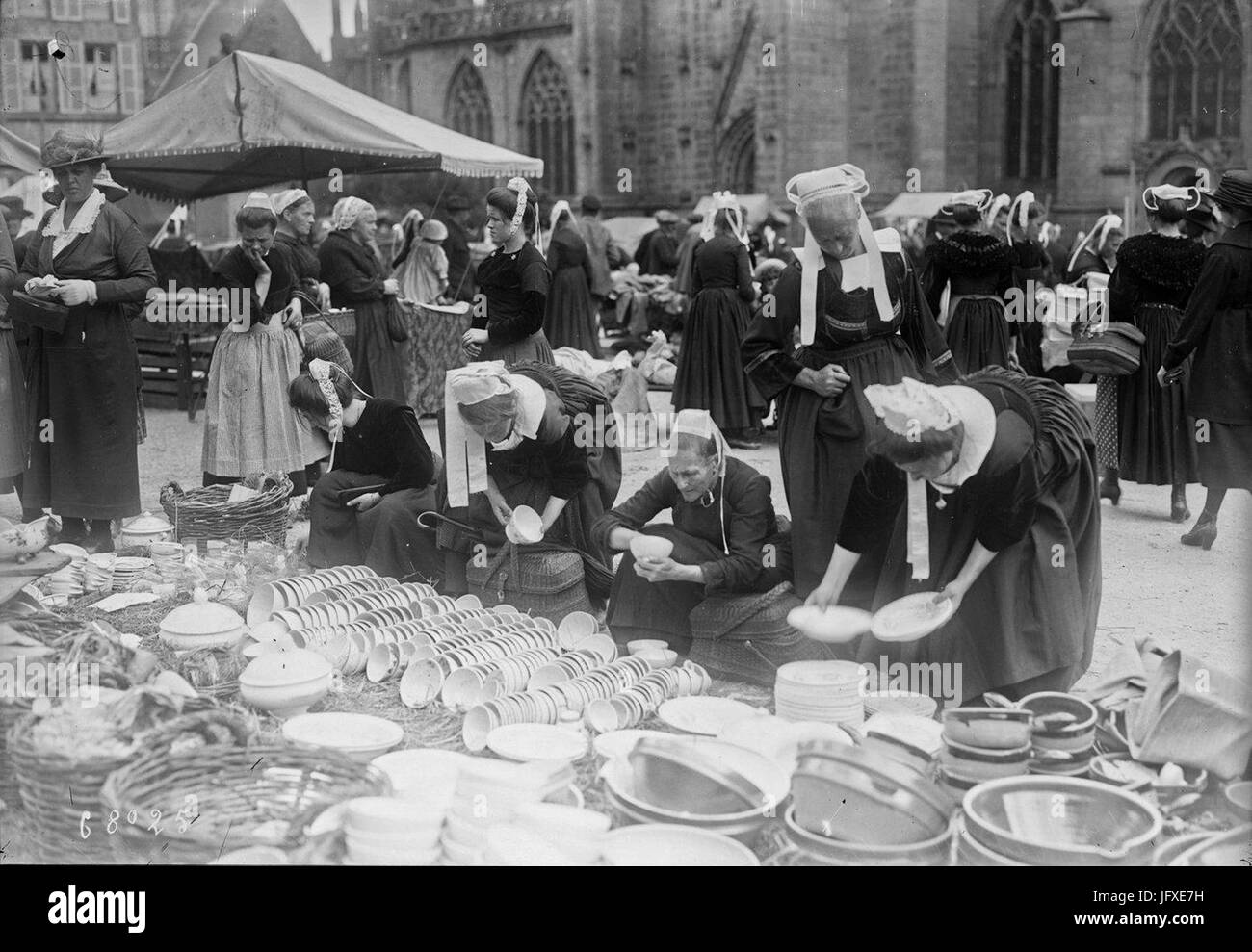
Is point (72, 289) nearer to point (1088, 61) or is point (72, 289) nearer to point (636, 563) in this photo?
point (636, 563)

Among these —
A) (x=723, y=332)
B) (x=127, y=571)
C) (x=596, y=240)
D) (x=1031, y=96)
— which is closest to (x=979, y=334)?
(x=723, y=332)

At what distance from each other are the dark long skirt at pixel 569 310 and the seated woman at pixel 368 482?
6021 mm

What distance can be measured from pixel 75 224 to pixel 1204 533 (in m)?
5.73

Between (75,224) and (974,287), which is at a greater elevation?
(75,224)

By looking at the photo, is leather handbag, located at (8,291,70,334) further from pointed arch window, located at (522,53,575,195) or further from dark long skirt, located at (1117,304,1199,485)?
pointed arch window, located at (522,53,575,195)

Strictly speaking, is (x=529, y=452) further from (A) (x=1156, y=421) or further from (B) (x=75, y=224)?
(A) (x=1156, y=421)

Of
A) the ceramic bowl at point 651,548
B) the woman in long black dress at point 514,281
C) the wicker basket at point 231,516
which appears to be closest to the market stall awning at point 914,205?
the woman in long black dress at point 514,281

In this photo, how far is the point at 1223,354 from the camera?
6.49 m

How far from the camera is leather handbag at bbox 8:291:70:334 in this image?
6.15 metres

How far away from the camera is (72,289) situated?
609 cm

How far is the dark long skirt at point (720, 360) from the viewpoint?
10367mm

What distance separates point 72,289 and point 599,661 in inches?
124

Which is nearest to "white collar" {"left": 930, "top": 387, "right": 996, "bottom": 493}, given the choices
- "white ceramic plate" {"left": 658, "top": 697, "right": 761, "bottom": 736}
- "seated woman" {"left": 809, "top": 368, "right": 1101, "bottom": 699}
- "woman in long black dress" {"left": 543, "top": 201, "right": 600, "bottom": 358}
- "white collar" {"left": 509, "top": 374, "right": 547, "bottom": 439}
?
"seated woman" {"left": 809, "top": 368, "right": 1101, "bottom": 699}
